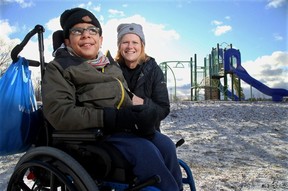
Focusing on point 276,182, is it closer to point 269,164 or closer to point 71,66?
point 269,164

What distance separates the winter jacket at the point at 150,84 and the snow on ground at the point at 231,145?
1.20 m

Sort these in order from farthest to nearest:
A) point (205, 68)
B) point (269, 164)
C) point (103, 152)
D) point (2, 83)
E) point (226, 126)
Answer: point (205, 68), point (226, 126), point (269, 164), point (2, 83), point (103, 152)

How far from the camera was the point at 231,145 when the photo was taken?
16.5 ft

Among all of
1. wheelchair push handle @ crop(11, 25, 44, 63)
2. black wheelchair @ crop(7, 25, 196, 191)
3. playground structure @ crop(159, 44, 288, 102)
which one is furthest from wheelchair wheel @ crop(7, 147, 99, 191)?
playground structure @ crop(159, 44, 288, 102)

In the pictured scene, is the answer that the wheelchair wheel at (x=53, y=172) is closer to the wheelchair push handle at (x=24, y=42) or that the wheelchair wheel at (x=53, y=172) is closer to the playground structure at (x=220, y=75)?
the wheelchair push handle at (x=24, y=42)

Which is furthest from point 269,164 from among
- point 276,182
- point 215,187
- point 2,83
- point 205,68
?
point 205,68

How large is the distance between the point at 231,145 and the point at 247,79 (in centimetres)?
927

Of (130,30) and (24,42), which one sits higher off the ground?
(130,30)

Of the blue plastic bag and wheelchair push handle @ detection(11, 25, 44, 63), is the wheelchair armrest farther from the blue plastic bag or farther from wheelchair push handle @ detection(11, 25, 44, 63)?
wheelchair push handle @ detection(11, 25, 44, 63)

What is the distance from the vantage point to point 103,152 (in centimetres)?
160

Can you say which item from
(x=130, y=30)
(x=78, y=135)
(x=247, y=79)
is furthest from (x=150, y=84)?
(x=247, y=79)

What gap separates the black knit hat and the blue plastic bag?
372mm

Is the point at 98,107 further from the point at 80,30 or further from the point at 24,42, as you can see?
the point at 24,42

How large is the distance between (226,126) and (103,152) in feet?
17.2
